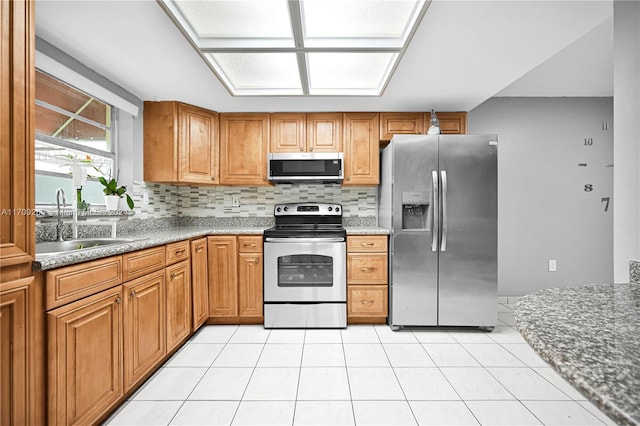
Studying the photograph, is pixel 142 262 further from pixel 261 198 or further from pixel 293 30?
pixel 261 198

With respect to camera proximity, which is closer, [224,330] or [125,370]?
[125,370]

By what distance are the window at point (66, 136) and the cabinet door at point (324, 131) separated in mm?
1797

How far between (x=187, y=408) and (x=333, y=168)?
7.10ft

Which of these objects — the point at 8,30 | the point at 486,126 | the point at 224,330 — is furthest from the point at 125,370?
the point at 486,126

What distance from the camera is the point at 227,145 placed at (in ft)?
10.0

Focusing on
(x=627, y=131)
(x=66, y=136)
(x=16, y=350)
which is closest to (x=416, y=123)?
(x=627, y=131)

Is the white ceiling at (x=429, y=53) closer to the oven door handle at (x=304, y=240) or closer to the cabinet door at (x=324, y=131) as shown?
the cabinet door at (x=324, y=131)

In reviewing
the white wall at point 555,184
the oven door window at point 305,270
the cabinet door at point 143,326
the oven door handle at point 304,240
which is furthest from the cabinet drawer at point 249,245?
the white wall at point 555,184

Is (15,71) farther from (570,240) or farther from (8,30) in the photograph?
(570,240)

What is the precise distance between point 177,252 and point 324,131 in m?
1.77

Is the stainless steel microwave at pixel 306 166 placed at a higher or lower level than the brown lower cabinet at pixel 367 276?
higher

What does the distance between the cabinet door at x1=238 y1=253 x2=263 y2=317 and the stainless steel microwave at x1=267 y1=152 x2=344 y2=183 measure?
816 mm

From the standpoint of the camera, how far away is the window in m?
1.95

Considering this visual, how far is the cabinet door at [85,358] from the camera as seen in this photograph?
119cm
